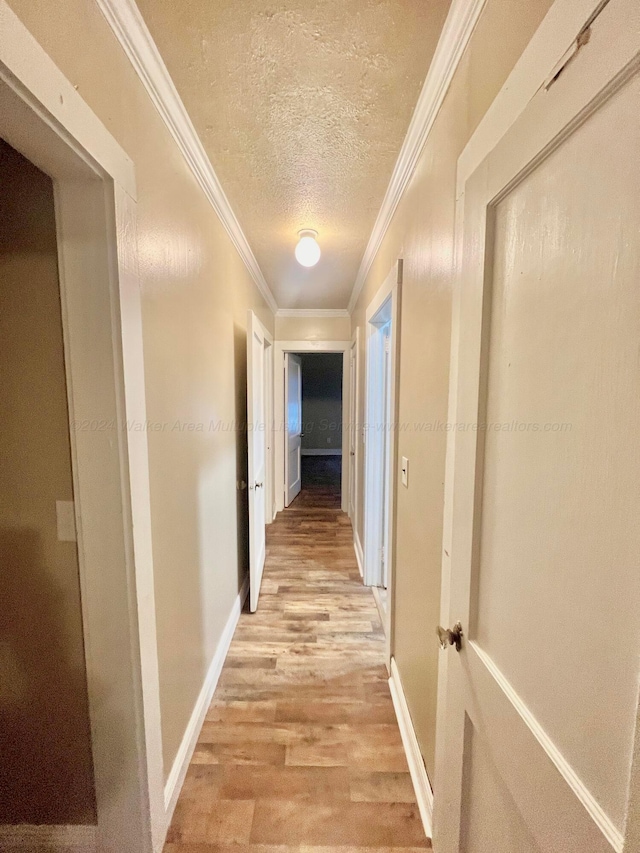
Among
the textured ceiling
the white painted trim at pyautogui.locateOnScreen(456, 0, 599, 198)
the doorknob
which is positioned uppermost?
the textured ceiling

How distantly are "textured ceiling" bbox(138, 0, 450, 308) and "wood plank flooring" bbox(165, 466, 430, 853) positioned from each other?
2416mm

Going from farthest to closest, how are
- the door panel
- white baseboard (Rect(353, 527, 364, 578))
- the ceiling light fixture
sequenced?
1. white baseboard (Rect(353, 527, 364, 578))
2. the ceiling light fixture
3. the door panel

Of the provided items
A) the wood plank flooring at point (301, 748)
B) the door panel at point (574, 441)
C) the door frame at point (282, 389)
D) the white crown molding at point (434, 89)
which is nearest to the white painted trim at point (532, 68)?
the door panel at point (574, 441)

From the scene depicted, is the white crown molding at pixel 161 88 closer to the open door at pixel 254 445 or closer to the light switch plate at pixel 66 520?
the open door at pixel 254 445

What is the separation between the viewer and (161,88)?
3.43 ft

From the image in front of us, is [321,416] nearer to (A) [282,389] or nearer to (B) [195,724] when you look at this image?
(A) [282,389]

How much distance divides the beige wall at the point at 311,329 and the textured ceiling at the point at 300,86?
7.29ft

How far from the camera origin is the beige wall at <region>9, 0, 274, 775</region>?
0.80m

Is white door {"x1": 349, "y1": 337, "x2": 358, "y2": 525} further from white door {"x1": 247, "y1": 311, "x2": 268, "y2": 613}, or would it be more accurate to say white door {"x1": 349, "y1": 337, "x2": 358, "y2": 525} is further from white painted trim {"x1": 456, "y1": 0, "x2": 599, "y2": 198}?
white painted trim {"x1": 456, "y1": 0, "x2": 599, "y2": 198}

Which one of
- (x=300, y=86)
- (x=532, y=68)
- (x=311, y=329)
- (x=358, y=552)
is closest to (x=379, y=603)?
(x=358, y=552)

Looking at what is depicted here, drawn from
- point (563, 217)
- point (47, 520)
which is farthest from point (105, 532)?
point (563, 217)

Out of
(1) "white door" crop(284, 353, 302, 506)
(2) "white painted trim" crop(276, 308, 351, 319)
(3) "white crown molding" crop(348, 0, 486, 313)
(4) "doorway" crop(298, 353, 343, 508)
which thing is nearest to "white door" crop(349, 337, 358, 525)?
(2) "white painted trim" crop(276, 308, 351, 319)

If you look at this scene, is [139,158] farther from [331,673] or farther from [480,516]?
[331,673]

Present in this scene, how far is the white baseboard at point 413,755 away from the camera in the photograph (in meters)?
1.17
